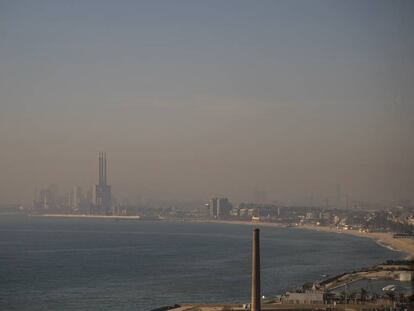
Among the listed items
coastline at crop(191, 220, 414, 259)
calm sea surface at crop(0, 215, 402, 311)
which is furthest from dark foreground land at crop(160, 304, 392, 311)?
coastline at crop(191, 220, 414, 259)

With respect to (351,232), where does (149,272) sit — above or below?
above

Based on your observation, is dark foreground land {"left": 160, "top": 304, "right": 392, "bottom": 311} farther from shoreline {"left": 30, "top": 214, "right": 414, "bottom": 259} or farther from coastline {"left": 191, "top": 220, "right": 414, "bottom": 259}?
shoreline {"left": 30, "top": 214, "right": 414, "bottom": 259}

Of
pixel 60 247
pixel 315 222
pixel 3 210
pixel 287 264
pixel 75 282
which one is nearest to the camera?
pixel 75 282

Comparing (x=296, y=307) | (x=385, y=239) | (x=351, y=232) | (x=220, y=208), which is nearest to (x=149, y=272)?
(x=296, y=307)

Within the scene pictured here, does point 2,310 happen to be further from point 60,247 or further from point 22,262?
point 60,247

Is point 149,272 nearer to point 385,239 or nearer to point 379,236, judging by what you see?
point 385,239

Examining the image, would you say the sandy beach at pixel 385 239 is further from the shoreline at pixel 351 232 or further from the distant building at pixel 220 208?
the distant building at pixel 220 208

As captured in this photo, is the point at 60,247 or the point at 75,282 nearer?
the point at 75,282

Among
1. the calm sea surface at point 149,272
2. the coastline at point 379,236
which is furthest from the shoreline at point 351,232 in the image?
the calm sea surface at point 149,272

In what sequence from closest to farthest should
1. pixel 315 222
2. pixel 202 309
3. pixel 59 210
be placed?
pixel 202 309
pixel 315 222
pixel 59 210

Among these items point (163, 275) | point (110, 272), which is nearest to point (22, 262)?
point (110, 272)

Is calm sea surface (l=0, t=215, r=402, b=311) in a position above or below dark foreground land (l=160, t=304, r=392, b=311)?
below
